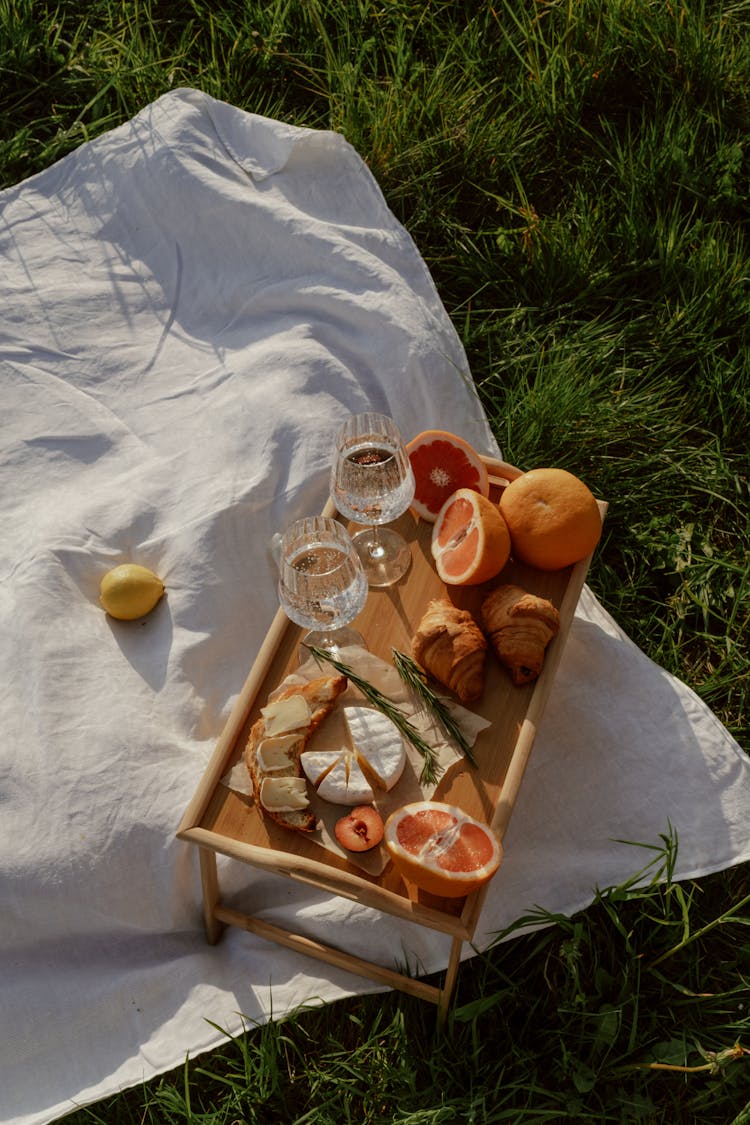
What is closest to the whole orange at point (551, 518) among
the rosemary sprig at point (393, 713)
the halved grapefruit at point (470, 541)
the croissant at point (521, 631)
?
the halved grapefruit at point (470, 541)

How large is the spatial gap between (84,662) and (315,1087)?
131cm

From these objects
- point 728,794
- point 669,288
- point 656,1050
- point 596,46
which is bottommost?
point 656,1050

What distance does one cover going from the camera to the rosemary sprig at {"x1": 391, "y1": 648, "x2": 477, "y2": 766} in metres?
2.44

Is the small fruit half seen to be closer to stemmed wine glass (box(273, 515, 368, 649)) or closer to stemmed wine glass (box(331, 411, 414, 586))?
stemmed wine glass (box(273, 515, 368, 649))

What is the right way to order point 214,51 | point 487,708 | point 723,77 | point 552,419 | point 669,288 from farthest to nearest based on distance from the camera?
point 214,51 < point 723,77 < point 669,288 < point 552,419 < point 487,708

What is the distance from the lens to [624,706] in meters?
3.09

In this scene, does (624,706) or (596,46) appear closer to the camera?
(624,706)

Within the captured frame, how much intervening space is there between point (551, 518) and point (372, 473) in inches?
18.3

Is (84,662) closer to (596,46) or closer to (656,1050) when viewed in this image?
(656,1050)

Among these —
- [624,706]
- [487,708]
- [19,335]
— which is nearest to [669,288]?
[624,706]

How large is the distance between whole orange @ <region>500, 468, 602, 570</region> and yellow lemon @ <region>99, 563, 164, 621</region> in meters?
1.11

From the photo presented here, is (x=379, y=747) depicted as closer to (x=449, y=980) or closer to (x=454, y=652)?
(x=454, y=652)

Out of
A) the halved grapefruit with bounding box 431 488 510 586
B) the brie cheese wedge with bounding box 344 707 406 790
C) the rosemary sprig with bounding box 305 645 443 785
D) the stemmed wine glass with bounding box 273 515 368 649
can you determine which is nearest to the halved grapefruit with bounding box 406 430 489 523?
the halved grapefruit with bounding box 431 488 510 586

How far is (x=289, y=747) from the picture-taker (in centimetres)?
240
